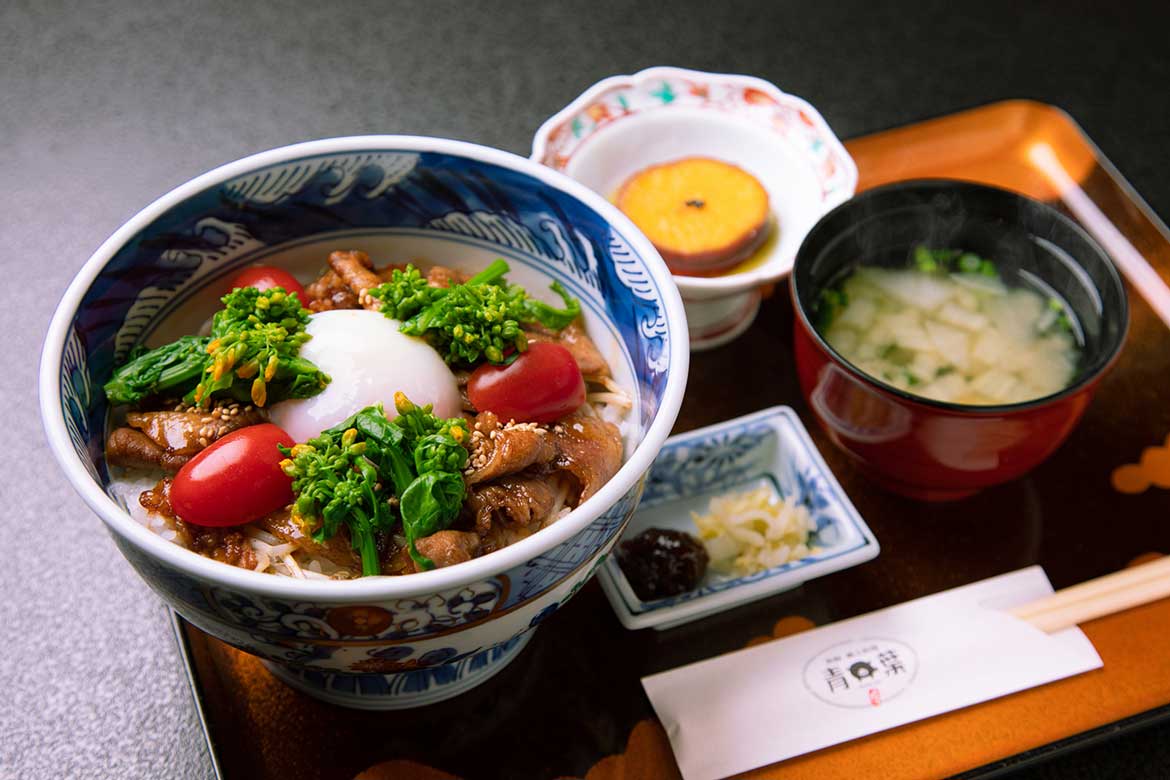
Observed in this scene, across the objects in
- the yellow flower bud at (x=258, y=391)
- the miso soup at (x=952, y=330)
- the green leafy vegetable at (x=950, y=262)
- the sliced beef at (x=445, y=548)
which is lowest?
the miso soup at (x=952, y=330)

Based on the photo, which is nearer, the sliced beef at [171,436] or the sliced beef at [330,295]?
the sliced beef at [171,436]

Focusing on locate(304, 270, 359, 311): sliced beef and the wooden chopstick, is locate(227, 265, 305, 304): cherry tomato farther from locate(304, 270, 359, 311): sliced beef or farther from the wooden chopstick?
the wooden chopstick

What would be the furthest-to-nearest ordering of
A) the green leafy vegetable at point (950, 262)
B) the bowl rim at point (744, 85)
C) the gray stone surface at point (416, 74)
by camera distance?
the gray stone surface at point (416, 74), the green leafy vegetable at point (950, 262), the bowl rim at point (744, 85)

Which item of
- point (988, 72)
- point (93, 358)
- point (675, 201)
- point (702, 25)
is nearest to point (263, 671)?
point (93, 358)

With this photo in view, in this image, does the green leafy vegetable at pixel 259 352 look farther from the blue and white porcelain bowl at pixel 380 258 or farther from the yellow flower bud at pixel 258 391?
the blue and white porcelain bowl at pixel 380 258

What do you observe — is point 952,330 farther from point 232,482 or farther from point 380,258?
point 232,482

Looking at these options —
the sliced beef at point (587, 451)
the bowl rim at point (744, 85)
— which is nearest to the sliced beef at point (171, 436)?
the sliced beef at point (587, 451)

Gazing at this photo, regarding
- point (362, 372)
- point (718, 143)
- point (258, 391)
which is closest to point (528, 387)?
point (362, 372)

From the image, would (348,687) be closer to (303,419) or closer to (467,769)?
(467,769)
